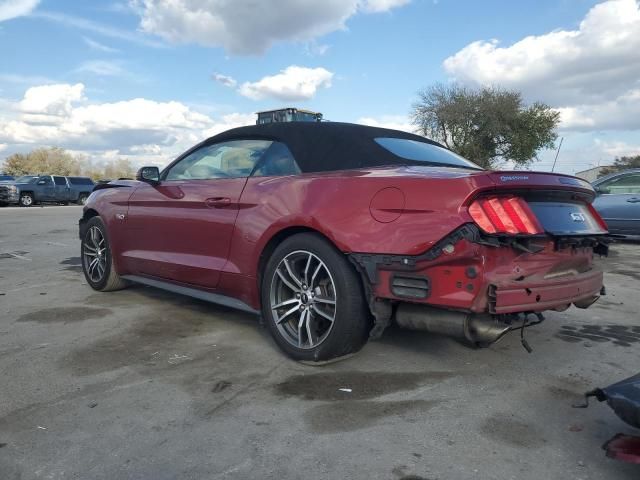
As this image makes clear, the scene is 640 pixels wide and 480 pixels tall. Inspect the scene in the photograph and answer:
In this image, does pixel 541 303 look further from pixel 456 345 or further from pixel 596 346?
pixel 596 346

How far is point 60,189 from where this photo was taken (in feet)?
98.2

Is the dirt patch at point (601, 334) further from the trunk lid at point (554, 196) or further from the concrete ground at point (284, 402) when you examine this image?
the trunk lid at point (554, 196)

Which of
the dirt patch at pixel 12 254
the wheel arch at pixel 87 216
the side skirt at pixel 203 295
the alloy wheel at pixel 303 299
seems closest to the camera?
the alloy wheel at pixel 303 299

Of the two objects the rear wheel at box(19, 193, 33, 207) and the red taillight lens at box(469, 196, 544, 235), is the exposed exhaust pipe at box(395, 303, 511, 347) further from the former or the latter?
the rear wheel at box(19, 193, 33, 207)

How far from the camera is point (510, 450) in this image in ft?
7.98

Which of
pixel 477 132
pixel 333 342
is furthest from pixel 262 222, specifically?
pixel 477 132

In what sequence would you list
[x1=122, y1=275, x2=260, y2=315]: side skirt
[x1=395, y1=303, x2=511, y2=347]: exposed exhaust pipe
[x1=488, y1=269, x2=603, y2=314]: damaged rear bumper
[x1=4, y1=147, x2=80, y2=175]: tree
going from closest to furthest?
[x1=488, y1=269, x2=603, y2=314]: damaged rear bumper → [x1=395, y1=303, x2=511, y2=347]: exposed exhaust pipe → [x1=122, y1=275, x2=260, y2=315]: side skirt → [x1=4, y1=147, x2=80, y2=175]: tree

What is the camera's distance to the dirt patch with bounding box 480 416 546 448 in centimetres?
251

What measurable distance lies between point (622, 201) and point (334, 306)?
9144 millimetres

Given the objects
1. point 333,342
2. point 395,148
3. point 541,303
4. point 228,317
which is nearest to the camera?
point 541,303

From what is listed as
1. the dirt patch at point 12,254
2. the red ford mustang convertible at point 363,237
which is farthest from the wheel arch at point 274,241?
the dirt patch at point 12,254

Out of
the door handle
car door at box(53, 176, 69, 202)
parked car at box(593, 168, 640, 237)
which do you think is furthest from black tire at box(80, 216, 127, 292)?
car door at box(53, 176, 69, 202)

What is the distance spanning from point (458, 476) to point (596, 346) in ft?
7.42

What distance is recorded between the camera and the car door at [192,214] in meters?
4.04
